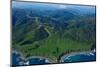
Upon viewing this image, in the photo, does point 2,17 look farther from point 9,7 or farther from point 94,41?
point 94,41

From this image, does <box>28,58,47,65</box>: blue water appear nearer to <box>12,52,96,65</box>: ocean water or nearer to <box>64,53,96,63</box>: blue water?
<box>12,52,96,65</box>: ocean water

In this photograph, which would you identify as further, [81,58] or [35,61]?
[81,58]

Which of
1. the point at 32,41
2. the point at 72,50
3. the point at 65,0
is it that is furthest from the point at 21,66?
the point at 65,0

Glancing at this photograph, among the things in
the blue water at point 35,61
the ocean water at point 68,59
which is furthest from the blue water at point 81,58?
the blue water at point 35,61

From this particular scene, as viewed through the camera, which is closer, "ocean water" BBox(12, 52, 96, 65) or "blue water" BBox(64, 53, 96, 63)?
"ocean water" BBox(12, 52, 96, 65)

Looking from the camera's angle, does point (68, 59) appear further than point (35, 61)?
Yes

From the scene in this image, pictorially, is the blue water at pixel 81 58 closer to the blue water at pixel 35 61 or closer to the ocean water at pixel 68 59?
the ocean water at pixel 68 59

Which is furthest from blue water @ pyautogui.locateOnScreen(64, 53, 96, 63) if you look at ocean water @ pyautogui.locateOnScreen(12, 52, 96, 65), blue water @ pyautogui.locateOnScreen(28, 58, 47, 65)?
blue water @ pyautogui.locateOnScreen(28, 58, 47, 65)

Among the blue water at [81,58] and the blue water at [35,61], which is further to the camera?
the blue water at [81,58]

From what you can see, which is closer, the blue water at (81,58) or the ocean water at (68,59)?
the ocean water at (68,59)

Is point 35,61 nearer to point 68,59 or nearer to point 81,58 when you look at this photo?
point 68,59

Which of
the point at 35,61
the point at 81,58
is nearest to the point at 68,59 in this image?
the point at 81,58
